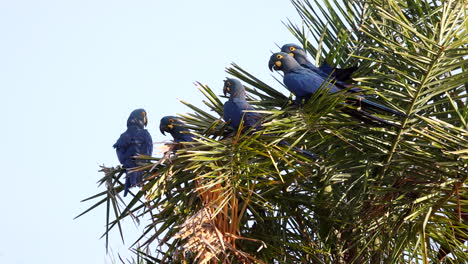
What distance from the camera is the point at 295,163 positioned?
4.22m

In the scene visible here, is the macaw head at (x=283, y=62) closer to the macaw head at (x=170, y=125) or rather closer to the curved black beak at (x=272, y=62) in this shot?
the curved black beak at (x=272, y=62)

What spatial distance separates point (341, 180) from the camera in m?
4.12

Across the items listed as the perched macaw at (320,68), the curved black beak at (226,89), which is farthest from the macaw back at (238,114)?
the perched macaw at (320,68)

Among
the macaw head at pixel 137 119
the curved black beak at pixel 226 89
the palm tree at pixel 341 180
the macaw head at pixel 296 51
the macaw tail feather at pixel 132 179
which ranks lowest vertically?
the palm tree at pixel 341 180

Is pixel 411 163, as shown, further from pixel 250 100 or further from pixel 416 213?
pixel 250 100

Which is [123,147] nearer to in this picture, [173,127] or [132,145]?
[132,145]

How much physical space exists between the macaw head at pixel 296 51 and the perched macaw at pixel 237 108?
1.90 feet

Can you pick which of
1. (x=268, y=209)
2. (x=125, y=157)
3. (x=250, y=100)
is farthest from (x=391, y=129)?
(x=125, y=157)

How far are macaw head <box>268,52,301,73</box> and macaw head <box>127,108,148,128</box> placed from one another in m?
1.36

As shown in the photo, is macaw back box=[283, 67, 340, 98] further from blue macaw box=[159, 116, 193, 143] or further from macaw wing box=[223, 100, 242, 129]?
blue macaw box=[159, 116, 193, 143]

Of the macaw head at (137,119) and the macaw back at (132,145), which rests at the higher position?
the macaw head at (137,119)

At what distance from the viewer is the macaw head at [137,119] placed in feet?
18.0

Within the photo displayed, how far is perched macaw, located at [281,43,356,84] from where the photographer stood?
4160 mm

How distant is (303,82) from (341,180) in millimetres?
644
